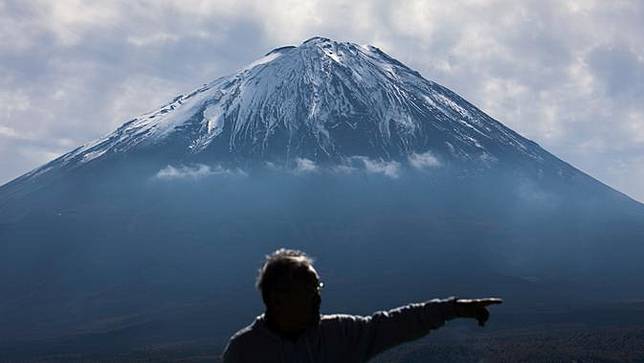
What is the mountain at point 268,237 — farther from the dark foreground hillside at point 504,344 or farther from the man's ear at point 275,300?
the man's ear at point 275,300

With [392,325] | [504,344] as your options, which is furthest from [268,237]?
[392,325]

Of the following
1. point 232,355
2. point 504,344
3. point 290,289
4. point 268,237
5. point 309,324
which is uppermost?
point 268,237

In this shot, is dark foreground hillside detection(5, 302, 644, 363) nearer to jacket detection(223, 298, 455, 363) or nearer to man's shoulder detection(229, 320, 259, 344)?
jacket detection(223, 298, 455, 363)

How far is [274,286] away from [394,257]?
147 metres

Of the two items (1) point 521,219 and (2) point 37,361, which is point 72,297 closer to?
(2) point 37,361

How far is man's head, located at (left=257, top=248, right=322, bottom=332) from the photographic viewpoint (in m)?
4.31

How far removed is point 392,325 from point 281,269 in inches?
21.6

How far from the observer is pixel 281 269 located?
4336 mm

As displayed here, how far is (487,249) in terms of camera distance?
503 ft

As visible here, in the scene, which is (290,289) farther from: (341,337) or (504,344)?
(504,344)

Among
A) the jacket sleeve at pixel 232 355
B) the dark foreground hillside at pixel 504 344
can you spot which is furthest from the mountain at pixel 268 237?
the jacket sleeve at pixel 232 355

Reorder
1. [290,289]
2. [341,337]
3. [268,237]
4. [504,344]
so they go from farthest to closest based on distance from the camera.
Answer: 1. [268,237]
2. [504,344]
3. [341,337]
4. [290,289]

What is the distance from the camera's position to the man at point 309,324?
14.2 ft

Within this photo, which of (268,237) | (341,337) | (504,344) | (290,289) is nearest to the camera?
(290,289)
